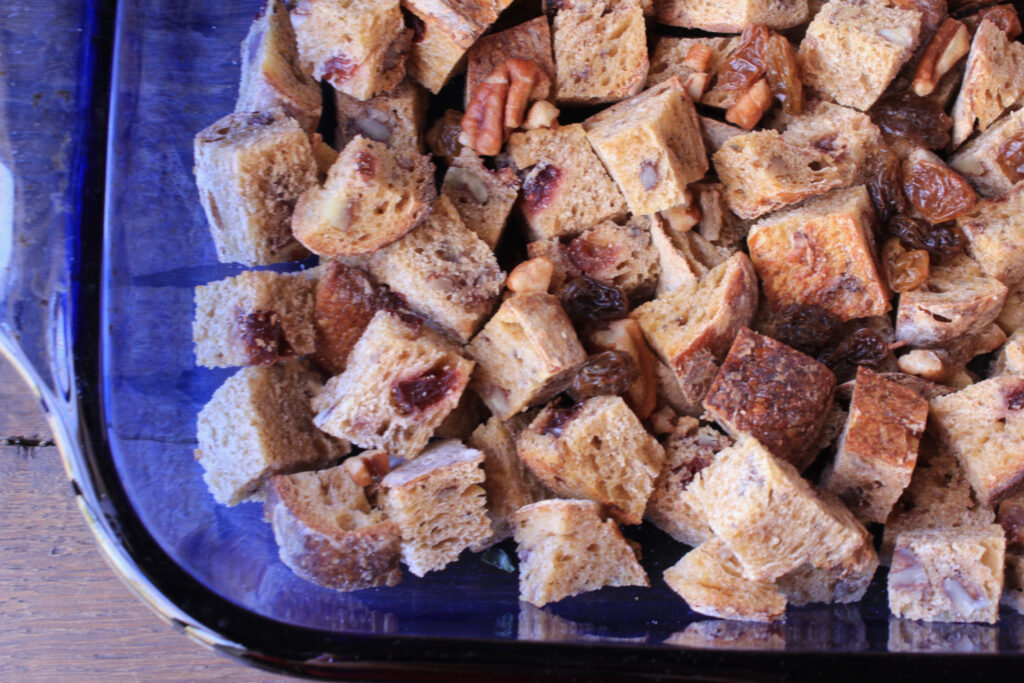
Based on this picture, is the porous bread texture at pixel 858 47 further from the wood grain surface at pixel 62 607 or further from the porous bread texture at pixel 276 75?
the wood grain surface at pixel 62 607

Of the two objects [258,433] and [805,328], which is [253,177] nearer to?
[258,433]

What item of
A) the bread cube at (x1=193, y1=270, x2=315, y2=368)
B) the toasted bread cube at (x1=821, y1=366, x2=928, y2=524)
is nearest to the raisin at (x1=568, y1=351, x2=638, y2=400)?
the toasted bread cube at (x1=821, y1=366, x2=928, y2=524)

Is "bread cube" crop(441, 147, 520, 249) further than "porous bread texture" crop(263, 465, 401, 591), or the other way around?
"bread cube" crop(441, 147, 520, 249)

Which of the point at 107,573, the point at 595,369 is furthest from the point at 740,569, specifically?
the point at 107,573

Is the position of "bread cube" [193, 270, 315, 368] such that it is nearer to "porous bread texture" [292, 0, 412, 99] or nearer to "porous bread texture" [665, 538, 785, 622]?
"porous bread texture" [292, 0, 412, 99]

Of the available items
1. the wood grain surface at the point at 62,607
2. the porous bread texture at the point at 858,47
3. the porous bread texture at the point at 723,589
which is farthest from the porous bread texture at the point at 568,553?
the porous bread texture at the point at 858,47

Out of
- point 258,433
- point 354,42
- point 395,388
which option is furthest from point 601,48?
point 258,433
